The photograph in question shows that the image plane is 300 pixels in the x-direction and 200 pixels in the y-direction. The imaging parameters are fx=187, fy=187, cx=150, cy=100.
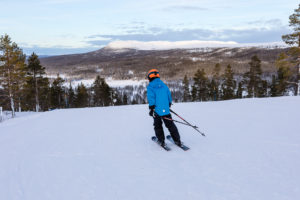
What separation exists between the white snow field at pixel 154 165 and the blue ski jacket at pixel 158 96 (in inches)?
42.5

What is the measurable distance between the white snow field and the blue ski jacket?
1078mm

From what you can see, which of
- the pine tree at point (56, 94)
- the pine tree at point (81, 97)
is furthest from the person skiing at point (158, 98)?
the pine tree at point (81, 97)

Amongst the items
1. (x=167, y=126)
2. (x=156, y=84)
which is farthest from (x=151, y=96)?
(x=167, y=126)

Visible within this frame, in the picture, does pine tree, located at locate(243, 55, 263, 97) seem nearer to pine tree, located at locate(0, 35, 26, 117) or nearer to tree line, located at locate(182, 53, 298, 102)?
tree line, located at locate(182, 53, 298, 102)

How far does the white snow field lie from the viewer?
310 centimetres

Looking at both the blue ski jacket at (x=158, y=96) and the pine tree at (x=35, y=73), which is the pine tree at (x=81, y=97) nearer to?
the pine tree at (x=35, y=73)

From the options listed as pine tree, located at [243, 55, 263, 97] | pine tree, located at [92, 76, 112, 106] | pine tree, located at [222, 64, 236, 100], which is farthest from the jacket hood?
pine tree, located at [92, 76, 112, 106]

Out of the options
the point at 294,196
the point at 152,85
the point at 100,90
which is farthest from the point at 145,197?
the point at 100,90

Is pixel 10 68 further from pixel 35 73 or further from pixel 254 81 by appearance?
pixel 254 81

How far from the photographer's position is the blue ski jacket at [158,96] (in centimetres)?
476

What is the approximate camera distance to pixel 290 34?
890 inches

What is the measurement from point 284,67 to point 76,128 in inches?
1023

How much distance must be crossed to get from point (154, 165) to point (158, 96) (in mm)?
1686

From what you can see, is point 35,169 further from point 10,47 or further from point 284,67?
point 284,67
